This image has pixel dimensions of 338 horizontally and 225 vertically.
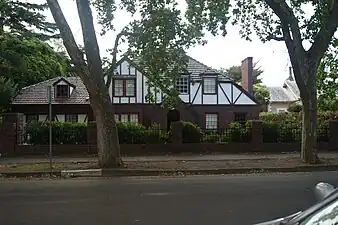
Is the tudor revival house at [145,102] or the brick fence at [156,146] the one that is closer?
the brick fence at [156,146]

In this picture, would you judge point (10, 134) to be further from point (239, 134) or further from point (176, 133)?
point (239, 134)

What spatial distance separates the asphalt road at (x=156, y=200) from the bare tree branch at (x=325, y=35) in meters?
4.74

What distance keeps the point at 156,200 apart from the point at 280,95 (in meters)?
56.5

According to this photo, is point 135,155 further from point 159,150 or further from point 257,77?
point 257,77

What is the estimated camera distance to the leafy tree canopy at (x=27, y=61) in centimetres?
3375

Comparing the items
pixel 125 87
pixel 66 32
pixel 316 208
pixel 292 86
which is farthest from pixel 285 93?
pixel 316 208

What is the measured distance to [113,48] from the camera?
708 inches

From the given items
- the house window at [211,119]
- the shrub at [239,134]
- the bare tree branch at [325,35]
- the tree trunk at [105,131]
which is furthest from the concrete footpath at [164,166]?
the house window at [211,119]

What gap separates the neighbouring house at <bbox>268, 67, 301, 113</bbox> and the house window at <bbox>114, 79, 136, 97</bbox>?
27.2 m

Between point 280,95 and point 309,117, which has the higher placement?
point 280,95

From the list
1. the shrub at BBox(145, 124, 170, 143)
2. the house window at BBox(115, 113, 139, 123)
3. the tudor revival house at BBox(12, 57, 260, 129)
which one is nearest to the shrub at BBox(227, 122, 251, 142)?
the shrub at BBox(145, 124, 170, 143)

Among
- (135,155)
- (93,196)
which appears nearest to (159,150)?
(135,155)

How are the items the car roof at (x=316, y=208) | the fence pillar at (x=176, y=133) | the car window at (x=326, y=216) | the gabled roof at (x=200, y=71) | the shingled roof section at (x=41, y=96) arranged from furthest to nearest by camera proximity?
1. the gabled roof at (x=200, y=71)
2. the shingled roof section at (x=41, y=96)
3. the fence pillar at (x=176, y=133)
4. the car roof at (x=316, y=208)
5. the car window at (x=326, y=216)

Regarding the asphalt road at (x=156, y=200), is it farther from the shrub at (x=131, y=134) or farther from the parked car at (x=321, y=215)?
the shrub at (x=131, y=134)
